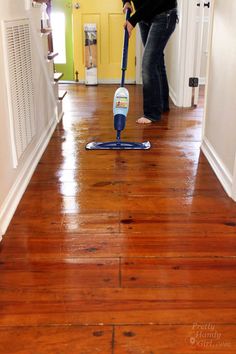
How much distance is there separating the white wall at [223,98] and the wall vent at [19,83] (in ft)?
3.18

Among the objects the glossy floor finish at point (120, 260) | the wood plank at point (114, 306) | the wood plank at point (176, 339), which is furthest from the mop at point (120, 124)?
the wood plank at point (176, 339)

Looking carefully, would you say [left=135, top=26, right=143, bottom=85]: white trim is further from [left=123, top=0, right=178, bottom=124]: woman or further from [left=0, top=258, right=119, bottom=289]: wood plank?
[left=0, top=258, right=119, bottom=289]: wood plank

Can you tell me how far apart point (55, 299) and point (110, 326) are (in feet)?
0.65

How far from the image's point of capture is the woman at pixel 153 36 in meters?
2.79

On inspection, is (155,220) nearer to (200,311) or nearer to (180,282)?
(180,282)

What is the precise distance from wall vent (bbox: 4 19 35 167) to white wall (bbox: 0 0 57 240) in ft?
0.12

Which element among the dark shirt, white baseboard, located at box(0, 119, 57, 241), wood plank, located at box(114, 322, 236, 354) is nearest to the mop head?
white baseboard, located at box(0, 119, 57, 241)

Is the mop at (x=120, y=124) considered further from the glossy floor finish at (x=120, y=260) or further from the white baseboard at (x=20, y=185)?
the white baseboard at (x=20, y=185)

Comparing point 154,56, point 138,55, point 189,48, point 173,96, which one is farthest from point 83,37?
point 154,56

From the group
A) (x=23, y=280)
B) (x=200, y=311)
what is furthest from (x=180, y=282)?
(x=23, y=280)

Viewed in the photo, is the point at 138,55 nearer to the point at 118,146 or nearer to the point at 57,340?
the point at 118,146

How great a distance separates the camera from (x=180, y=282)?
4.35 ft

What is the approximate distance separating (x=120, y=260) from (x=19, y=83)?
98 cm

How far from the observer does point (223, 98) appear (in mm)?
2111
